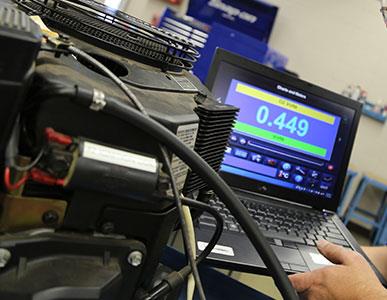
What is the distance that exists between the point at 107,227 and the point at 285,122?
2.79 ft

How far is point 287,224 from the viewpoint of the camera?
0.99 metres

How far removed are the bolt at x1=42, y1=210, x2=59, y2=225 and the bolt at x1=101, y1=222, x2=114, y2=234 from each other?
0.14 ft

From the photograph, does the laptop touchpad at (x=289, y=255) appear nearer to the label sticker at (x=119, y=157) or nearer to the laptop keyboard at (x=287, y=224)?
the laptop keyboard at (x=287, y=224)

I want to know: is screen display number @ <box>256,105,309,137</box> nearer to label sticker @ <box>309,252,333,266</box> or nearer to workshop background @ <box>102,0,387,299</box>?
label sticker @ <box>309,252,333,266</box>

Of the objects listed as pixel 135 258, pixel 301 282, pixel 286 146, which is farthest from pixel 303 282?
pixel 286 146

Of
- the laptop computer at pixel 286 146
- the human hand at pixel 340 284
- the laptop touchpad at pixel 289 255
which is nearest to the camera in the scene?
the human hand at pixel 340 284

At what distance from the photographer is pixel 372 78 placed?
379 cm

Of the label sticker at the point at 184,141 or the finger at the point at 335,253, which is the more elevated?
the label sticker at the point at 184,141

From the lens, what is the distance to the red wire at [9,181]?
1.03 feet

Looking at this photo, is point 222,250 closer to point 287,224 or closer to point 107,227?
point 287,224

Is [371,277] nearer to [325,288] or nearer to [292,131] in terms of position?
[325,288]

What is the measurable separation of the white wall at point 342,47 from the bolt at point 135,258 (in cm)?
361

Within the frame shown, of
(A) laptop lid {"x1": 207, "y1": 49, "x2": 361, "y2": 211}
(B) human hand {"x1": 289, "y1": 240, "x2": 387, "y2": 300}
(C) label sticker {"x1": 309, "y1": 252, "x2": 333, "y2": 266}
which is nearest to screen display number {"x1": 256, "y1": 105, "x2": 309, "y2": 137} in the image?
(A) laptop lid {"x1": 207, "y1": 49, "x2": 361, "y2": 211}

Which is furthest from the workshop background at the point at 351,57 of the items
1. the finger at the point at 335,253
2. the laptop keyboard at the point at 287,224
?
the finger at the point at 335,253
